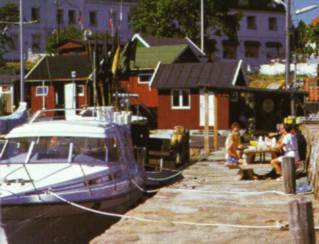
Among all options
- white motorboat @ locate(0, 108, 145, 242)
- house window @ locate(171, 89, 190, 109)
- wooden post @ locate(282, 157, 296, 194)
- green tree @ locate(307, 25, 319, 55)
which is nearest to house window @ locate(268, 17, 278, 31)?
green tree @ locate(307, 25, 319, 55)

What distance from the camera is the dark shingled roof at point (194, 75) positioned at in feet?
155

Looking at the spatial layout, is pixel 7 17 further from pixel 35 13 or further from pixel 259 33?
pixel 259 33

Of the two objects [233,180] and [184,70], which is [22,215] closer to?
[233,180]

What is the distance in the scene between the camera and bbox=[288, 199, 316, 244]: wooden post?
32.1 feet

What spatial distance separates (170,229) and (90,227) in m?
3.75

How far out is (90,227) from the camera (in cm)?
1588

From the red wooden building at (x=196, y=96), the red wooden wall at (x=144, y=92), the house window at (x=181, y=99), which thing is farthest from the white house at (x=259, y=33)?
the house window at (x=181, y=99)

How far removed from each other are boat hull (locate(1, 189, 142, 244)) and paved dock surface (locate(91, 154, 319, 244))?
50.5 inches

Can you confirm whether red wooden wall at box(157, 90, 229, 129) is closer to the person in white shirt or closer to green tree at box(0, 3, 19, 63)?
the person in white shirt

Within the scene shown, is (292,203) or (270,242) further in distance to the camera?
(270,242)

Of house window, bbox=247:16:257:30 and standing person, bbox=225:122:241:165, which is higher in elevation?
house window, bbox=247:16:257:30

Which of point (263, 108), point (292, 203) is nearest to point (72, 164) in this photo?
point (292, 203)

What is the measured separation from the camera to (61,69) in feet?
190

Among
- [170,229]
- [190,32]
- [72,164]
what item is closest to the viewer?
[170,229]
